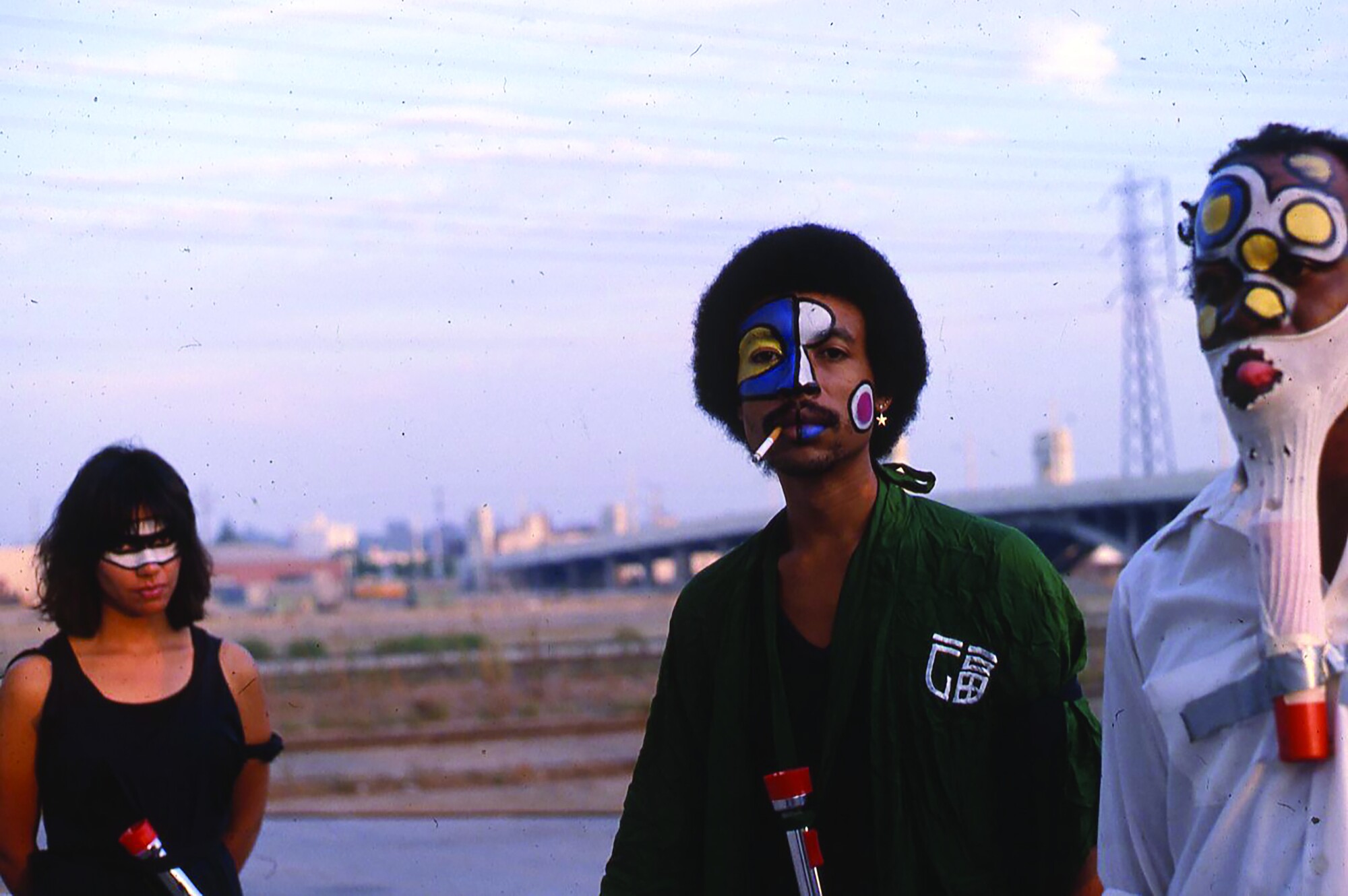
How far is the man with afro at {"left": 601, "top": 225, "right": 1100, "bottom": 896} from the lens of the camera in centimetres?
347

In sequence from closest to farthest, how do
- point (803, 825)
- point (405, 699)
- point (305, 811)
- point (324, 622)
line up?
point (803, 825)
point (305, 811)
point (405, 699)
point (324, 622)

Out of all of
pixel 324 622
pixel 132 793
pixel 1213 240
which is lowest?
pixel 324 622

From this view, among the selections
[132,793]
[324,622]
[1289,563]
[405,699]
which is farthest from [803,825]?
[324,622]

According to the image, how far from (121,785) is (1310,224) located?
9.76 ft

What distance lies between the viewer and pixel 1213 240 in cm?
251

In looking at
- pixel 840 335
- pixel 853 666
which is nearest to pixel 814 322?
pixel 840 335

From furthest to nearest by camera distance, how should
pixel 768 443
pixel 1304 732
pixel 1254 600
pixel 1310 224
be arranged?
1. pixel 768 443
2. pixel 1310 224
3. pixel 1254 600
4. pixel 1304 732

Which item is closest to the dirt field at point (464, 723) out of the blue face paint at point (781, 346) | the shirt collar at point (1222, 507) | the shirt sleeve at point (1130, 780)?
the blue face paint at point (781, 346)

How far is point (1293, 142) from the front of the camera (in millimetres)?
2529

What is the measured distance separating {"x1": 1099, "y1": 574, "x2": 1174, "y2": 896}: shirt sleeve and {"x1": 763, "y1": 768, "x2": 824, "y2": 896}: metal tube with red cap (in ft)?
2.99

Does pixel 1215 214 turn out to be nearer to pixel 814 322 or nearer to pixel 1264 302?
pixel 1264 302

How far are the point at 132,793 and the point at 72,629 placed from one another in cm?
47

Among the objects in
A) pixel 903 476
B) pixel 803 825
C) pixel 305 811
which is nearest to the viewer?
pixel 803 825

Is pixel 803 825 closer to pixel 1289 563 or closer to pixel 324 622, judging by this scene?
pixel 1289 563
